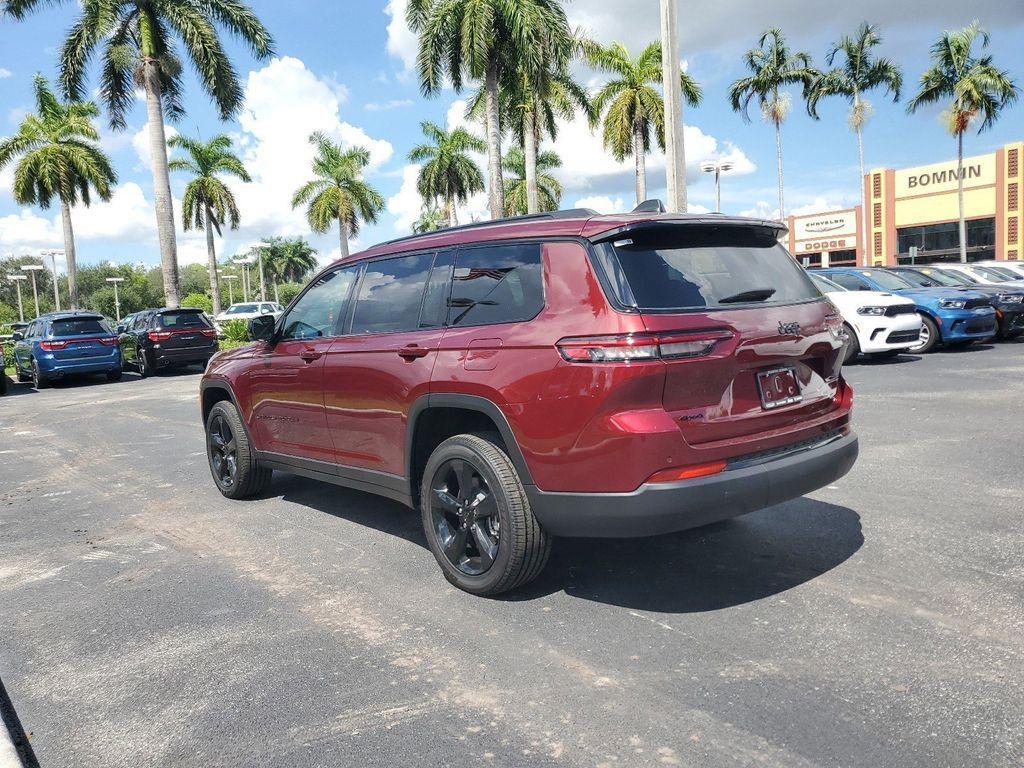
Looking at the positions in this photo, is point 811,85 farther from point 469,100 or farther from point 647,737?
point 647,737

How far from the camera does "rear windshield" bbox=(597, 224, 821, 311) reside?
3469mm

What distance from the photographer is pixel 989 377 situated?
10.8 m

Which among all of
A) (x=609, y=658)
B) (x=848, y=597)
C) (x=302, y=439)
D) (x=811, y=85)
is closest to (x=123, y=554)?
(x=302, y=439)

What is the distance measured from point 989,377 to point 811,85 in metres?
34.6

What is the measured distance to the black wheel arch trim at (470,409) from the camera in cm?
364

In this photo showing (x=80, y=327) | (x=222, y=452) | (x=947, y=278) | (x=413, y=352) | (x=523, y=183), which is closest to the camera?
(x=413, y=352)

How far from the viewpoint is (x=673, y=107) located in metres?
12.7

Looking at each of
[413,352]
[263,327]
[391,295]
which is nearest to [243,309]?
[263,327]

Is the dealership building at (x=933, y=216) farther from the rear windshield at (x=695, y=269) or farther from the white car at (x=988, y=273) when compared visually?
the rear windshield at (x=695, y=269)

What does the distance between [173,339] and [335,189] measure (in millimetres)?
29338

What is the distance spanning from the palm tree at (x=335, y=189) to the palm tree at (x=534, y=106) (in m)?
17.3

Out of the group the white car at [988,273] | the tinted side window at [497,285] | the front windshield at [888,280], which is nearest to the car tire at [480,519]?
Answer: the tinted side window at [497,285]

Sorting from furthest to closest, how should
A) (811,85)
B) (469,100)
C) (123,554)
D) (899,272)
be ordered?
1. (811,85)
2. (469,100)
3. (899,272)
4. (123,554)

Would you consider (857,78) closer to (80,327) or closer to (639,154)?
(639,154)
